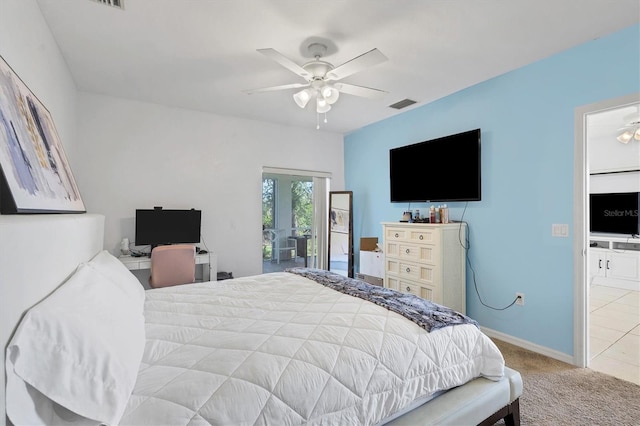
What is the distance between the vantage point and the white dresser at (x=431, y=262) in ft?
10.1

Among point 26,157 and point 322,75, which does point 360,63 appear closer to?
A: point 322,75

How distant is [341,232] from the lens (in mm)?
5016

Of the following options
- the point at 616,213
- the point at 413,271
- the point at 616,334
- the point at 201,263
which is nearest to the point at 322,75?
the point at 413,271

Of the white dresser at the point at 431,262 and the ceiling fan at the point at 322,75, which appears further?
the white dresser at the point at 431,262

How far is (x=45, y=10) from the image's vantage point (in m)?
1.99

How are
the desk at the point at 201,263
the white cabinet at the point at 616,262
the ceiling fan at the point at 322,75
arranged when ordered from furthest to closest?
1. the white cabinet at the point at 616,262
2. the desk at the point at 201,263
3. the ceiling fan at the point at 322,75

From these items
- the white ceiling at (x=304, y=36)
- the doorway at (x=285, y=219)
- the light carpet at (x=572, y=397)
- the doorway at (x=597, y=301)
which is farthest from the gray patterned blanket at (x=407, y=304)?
the doorway at (x=285, y=219)

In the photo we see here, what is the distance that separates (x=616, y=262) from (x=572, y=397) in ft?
13.4

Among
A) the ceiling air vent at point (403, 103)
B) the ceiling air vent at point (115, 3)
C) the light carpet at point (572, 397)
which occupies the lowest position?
the light carpet at point (572, 397)

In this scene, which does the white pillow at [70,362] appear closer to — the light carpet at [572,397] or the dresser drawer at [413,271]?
the light carpet at [572,397]

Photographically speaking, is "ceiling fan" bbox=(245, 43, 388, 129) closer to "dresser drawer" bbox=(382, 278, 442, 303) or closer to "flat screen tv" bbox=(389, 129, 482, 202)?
"flat screen tv" bbox=(389, 129, 482, 202)

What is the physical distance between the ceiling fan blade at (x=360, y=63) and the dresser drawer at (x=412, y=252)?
6.34ft

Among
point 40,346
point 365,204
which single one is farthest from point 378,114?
point 40,346

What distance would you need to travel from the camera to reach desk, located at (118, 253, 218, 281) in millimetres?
3180
